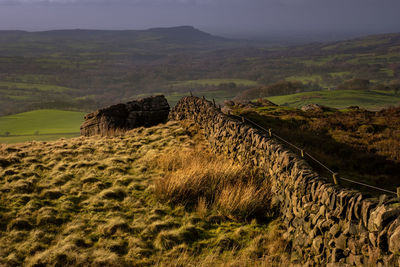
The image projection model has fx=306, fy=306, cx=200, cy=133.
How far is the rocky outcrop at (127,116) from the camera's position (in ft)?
68.1

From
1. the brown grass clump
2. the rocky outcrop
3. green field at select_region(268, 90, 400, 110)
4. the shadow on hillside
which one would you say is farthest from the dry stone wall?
green field at select_region(268, 90, 400, 110)

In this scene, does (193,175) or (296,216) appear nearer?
(296,216)

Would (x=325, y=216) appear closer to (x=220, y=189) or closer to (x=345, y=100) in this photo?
(x=220, y=189)

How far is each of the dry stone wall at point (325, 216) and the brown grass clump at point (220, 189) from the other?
0.39 metres

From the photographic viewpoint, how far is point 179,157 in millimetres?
10844

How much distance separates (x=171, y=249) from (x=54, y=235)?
2680 mm

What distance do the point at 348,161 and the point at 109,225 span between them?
8.96 metres

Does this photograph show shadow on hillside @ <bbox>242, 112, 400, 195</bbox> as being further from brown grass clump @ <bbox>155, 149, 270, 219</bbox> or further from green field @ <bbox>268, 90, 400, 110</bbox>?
green field @ <bbox>268, 90, 400, 110</bbox>

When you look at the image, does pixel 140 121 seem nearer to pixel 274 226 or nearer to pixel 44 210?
pixel 44 210

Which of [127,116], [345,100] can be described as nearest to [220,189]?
[127,116]

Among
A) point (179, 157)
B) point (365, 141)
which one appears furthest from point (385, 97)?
point (179, 157)

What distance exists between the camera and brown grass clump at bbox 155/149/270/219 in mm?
7527

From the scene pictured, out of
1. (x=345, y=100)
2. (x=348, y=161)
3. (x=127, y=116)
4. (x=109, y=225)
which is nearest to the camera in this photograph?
(x=109, y=225)

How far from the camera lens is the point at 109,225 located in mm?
7055
